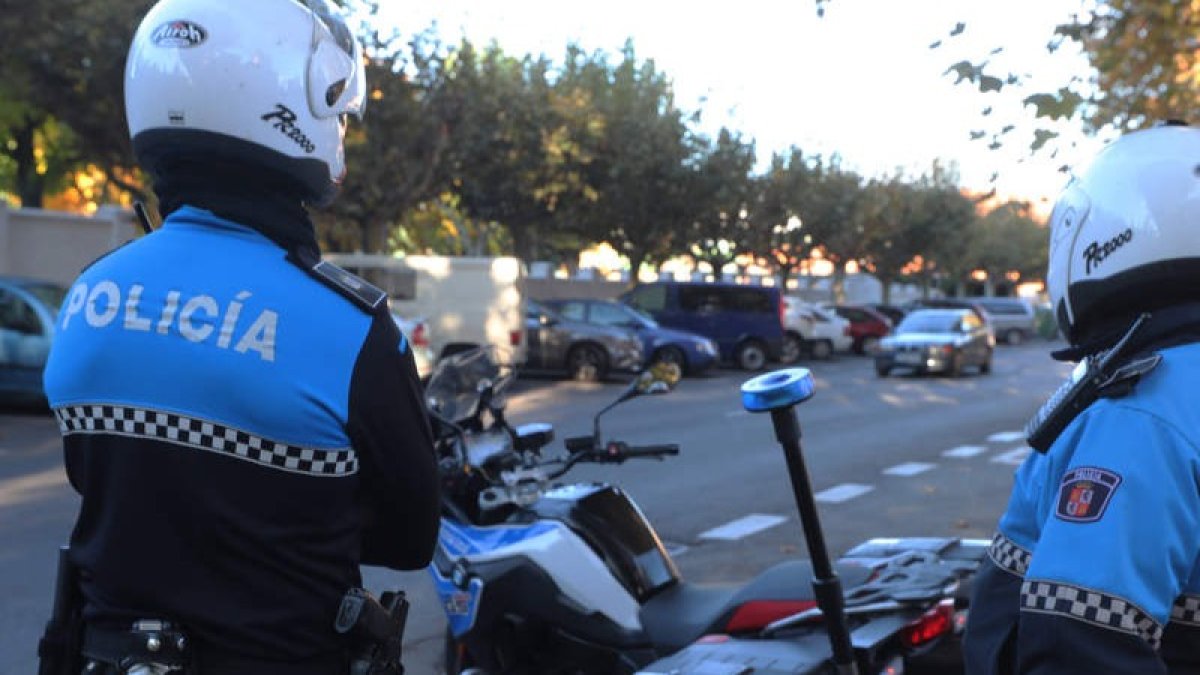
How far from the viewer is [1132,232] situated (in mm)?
1604

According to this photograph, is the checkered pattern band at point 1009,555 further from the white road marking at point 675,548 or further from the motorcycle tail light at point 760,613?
the white road marking at point 675,548

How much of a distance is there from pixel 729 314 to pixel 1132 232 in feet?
78.2

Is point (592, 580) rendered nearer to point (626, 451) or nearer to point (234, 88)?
point (626, 451)

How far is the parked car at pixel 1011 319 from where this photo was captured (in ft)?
135

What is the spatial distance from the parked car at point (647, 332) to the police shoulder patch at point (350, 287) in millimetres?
18811

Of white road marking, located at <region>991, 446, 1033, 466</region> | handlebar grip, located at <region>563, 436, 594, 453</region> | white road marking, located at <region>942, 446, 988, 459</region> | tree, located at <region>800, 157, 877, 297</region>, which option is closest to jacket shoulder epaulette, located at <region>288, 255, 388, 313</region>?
handlebar grip, located at <region>563, 436, 594, 453</region>

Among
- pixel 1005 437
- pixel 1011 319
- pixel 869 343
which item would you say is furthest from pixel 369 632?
pixel 1011 319

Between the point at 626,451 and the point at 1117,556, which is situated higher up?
the point at 1117,556

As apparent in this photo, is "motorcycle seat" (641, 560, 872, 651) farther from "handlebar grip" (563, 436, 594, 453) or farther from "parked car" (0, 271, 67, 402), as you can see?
"parked car" (0, 271, 67, 402)

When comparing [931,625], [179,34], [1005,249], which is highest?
[179,34]

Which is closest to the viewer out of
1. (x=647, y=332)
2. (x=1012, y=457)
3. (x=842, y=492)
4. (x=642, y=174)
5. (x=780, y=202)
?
(x=842, y=492)

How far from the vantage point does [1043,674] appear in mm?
1421

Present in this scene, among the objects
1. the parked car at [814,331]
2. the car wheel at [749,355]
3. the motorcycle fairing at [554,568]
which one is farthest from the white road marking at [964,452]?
the parked car at [814,331]

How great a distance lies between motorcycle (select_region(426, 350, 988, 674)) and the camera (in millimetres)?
3268
